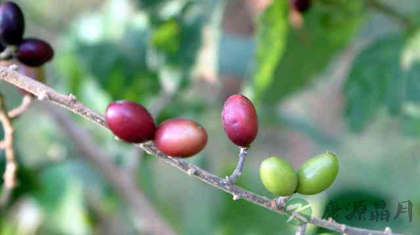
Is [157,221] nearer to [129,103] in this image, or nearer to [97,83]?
[97,83]

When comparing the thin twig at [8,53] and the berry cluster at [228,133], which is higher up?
the thin twig at [8,53]

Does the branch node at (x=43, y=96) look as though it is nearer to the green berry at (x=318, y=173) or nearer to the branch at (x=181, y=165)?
the branch at (x=181, y=165)

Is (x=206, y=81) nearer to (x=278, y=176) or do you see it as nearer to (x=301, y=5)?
(x=301, y=5)

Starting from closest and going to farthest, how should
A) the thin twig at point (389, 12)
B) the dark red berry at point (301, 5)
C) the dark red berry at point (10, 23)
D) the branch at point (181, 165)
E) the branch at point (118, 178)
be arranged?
the branch at point (181, 165)
the dark red berry at point (10, 23)
the dark red berry at point (301, 5)
the thin twig at point (389, 12)
the branch at point (118, 178)

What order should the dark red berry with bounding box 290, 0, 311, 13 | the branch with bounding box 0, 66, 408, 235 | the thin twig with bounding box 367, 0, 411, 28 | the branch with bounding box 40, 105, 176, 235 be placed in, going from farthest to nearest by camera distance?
the branch with bounding box 40, 105, 176, 235
the thin twig with bounding box 367, 0, 411, 28
the dark red berry with bounding box 290, 0, 311, 13
the branch with bounding box 0, 66, 408, 235

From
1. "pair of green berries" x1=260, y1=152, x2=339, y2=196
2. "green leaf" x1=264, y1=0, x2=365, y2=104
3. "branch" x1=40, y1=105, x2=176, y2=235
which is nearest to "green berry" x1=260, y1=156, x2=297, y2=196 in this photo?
"pair of green berries" x1=260, y1=152, x2=339, y2=196

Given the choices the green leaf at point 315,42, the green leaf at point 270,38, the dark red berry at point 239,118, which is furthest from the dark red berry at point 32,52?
the green leaf at point 315,42

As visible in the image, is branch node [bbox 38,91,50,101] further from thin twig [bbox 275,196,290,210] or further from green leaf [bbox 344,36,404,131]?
green leaf [bbox 344,36,404,131]
